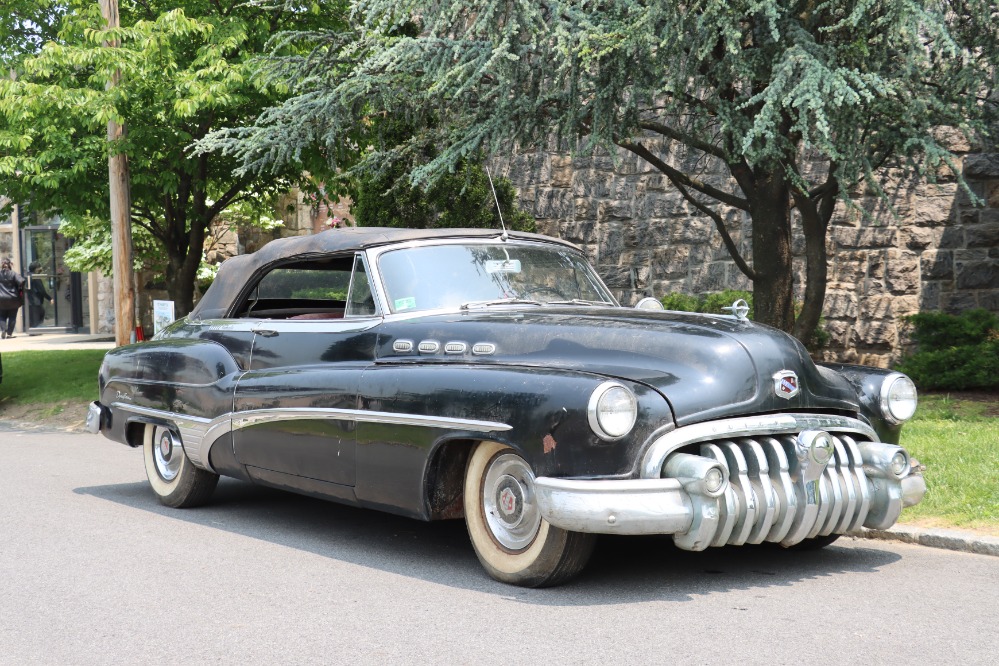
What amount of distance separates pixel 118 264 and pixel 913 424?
989 centimetres

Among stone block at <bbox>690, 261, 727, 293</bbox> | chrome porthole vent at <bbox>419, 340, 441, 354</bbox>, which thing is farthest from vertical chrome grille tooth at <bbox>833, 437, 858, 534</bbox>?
stone block at <bbox>690, 261, 727, 293</bbox>

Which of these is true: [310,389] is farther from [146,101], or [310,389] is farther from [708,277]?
[708,277]

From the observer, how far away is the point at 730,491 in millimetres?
5098

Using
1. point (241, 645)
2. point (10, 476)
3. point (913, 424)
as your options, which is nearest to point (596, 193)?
point (913, 424)

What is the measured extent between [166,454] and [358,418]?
2578 mm

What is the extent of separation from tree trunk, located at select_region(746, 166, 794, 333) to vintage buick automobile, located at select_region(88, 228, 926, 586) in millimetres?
4185

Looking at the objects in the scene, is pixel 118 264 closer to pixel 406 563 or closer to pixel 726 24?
pixel 726 24

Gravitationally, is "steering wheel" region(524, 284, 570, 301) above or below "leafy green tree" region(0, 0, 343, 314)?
below

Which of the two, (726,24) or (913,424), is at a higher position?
(726,24)

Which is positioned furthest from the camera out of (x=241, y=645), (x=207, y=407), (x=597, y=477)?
(x=207, y=407)

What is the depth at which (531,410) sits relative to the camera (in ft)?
17.1

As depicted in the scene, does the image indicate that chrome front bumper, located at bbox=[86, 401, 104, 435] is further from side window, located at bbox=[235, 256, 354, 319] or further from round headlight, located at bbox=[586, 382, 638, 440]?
round headlight, located at bbox=[586, 382, 638, 440]

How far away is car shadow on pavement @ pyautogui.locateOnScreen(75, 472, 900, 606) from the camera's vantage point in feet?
18.0

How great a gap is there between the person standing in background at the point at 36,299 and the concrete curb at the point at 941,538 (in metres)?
27.4
